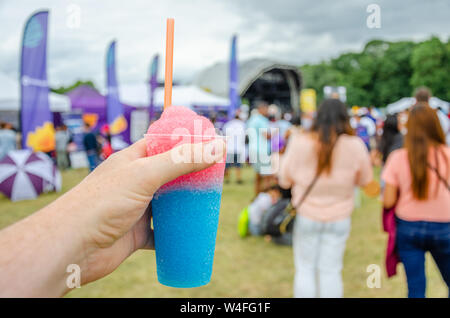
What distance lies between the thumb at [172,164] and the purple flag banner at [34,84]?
26.4ft

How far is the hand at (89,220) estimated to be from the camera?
0.77 meters

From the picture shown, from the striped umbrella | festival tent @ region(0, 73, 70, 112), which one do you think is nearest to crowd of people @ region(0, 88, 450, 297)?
the striped umbrella

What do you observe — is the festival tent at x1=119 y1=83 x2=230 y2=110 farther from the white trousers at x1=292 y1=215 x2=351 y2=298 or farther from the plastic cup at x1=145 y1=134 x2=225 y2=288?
the plastic cup at x1=145 y1=134 x2=225 y2=288

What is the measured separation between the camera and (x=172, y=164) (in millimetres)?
896

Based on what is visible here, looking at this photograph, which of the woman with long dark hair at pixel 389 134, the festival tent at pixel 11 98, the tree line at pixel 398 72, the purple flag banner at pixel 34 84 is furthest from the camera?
the tree line at pixel 398 72

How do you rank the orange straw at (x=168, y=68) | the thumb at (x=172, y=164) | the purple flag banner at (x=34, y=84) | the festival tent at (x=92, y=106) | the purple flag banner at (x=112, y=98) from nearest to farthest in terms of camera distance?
the thumb at (x=172, y=164) < the orange straw at (x=168, y=68) < the purple flag banner at (x=34, y=84) < the purple flag banner at (x=112, y=98) < the festival tent at (x=92, y=106)

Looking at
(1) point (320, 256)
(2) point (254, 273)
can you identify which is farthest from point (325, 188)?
(2) point (254, 273)

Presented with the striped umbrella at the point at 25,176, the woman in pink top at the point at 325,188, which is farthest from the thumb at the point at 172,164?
the striped umbrella at the point at 25,176

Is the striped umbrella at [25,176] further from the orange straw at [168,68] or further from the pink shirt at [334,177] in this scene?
the orange straw at [168,68]

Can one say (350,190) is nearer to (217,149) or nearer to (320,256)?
(320,256)

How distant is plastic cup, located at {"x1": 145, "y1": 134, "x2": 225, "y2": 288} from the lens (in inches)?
38.8

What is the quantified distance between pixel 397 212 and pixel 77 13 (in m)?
2.30

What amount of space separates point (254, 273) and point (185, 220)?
129 inches
